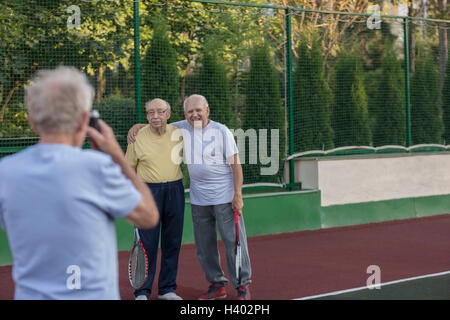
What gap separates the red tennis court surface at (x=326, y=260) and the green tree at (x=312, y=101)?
171cm

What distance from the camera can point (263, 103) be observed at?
11578 millimetres

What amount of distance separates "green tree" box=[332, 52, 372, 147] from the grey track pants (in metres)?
6.51

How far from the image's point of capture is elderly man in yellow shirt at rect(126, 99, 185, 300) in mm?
6348

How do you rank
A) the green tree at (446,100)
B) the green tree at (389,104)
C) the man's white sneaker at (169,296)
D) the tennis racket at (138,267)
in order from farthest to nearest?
the green tree at (446,100)
the green tree at (389,104)
the man's white sneaker at (169,296)
the tennis racket at (138,267)

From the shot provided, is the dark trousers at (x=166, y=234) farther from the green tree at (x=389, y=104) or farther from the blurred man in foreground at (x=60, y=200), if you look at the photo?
the green tree at (x=389, y=104)

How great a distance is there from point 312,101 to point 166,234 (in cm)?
638

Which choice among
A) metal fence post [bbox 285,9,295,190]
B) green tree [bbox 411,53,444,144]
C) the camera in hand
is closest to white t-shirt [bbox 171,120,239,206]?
the camera in hand

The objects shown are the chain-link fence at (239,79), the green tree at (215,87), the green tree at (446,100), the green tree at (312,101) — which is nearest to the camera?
the chain-link fence at (239,79)

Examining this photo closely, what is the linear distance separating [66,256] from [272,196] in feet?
28.2

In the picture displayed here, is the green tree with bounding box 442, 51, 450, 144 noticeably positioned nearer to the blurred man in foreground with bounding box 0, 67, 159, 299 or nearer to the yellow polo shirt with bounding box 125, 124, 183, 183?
the yellow polo shirt with bounding box 125, 124, 183, 183

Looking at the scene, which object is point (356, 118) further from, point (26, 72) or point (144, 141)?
point (144, 141)

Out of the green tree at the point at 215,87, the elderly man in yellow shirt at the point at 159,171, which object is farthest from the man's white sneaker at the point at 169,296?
the green tree at the point at 215,87

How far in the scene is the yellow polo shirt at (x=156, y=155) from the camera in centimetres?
634

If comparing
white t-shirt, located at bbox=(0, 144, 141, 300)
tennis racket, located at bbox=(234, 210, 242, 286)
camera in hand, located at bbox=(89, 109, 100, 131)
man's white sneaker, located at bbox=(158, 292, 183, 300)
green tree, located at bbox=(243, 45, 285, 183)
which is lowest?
man's white sneaker, located at bbox=(158, 292, 183, 300)
